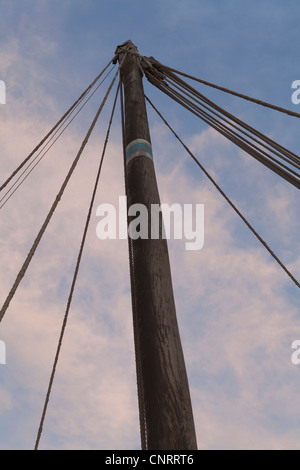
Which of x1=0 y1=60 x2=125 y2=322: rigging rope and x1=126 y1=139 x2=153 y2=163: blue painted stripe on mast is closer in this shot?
x1=0 y1=60 x2=125 y2=322: rigging rope

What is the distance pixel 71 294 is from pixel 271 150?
3.06m

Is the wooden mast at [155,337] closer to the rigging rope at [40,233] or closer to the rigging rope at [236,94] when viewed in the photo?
the rigging rope at [40,233]

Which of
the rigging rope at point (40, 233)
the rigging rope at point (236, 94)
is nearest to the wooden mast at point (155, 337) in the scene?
the rigging rope at point (40, 233)

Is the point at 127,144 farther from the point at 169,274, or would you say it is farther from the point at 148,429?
the point at 148,429

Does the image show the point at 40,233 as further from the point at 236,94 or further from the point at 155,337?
the point at 236,94

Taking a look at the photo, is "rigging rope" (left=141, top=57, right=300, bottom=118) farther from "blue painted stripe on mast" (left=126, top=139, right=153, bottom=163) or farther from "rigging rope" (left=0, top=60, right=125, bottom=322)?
"blue painted stripe on mast" (left=126, top=139, right=153, bottom=163)

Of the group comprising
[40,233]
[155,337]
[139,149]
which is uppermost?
[139,149]

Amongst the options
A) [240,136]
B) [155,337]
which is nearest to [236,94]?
[240,136]

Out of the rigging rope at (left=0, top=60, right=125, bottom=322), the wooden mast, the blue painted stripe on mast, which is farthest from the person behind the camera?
the blue painted stripe on mast

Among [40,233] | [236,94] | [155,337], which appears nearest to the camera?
[155,337]

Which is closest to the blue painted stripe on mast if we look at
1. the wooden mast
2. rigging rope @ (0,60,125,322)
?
the wooden mast

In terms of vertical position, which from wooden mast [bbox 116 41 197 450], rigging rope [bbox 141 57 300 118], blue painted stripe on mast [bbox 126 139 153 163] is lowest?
wooden mast [bbox 116 41 197 450]
